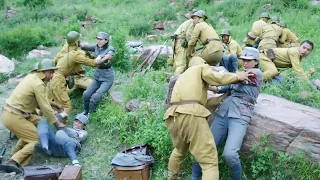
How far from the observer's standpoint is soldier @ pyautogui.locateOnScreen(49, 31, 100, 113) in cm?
818

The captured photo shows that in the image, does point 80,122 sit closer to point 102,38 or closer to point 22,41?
point 102,38

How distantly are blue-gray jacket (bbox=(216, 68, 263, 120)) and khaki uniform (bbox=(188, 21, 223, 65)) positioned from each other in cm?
289

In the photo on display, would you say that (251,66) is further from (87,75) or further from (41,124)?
(87,75)

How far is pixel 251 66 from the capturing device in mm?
5734

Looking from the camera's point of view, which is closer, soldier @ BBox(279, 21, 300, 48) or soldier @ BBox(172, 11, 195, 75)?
soldier @ BBox(172, 11, 195, 75)

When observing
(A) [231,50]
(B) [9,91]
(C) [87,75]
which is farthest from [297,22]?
(B) [9,91]

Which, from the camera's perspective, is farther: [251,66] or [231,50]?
[231,50]

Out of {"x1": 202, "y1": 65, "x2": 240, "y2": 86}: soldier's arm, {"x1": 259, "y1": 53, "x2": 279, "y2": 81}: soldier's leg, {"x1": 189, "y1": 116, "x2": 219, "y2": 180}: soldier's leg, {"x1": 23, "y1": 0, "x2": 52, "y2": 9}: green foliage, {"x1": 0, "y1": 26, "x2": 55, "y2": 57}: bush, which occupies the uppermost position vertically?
{"x1": 202, "y1": 65, "x2": 240, "y2": 86}: soldier's arm

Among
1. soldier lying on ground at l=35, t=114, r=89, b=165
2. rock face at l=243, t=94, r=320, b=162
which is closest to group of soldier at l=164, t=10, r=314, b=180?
rock face at l=243, t=94, r=320, b=162

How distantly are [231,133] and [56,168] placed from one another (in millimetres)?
2554

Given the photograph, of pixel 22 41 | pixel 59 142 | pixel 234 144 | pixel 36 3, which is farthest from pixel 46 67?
pixel 36 3

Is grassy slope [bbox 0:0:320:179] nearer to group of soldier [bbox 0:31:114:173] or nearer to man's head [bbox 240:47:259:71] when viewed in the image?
group of soldier [bbox 0:31:114:173]

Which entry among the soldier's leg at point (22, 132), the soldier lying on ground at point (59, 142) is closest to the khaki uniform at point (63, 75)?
the soldier lying on ground at point (59, 142)

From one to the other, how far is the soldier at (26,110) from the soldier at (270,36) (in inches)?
209
